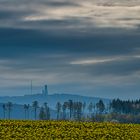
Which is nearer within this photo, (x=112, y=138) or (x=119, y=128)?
(x=112, y=138)

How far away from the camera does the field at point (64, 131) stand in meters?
56.9

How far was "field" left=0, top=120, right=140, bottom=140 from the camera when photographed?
56.9 meters

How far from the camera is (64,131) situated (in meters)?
60.5

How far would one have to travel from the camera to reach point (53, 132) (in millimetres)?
59406

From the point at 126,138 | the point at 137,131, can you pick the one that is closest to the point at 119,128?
the point at 137,131

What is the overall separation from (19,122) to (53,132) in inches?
319

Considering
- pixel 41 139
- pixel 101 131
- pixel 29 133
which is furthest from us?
pixel 101 131

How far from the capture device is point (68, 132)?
60.0 m

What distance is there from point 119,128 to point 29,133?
13.1 meters

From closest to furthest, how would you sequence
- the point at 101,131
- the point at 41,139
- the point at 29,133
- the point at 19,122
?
the point at 41,139, the point at 29,133, the point at 101,131, the point at 19,122

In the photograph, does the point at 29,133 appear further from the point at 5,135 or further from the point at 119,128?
the point at 119,128

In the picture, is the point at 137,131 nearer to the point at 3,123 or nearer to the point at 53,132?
the point at 53,132

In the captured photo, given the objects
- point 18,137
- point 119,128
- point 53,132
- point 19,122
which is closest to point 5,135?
point 18,137

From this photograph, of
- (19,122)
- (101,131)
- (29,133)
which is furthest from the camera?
(19,122)
